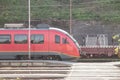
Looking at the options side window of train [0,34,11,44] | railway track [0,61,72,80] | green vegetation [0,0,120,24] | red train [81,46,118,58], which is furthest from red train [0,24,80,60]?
green vegetation [0,0,120,24]

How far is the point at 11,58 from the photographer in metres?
29.1

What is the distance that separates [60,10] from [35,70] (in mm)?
31430

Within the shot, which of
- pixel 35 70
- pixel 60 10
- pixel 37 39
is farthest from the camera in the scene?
pixel 60 10

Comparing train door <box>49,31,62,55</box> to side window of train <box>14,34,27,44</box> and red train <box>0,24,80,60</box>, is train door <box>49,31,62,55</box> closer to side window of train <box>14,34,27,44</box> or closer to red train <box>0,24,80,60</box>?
red train <box>0,24,80,60</box>

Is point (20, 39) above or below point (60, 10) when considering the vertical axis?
below

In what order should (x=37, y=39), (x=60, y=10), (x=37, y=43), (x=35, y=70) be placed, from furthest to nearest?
(x=60, y=10), (x=37, y=43), (x=37, y=39), (x=35, y=70)

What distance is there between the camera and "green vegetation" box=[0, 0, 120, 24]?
153 ft

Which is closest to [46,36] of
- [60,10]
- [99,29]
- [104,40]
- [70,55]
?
[70,55]

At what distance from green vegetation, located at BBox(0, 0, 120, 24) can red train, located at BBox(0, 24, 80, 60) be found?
16.9 m

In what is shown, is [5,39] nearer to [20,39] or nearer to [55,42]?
[20,39]

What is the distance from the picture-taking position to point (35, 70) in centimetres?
1744

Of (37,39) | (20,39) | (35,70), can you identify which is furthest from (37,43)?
(35,70)

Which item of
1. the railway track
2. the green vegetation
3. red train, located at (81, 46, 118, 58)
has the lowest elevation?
red train, located at (81, 46, 118, 58)

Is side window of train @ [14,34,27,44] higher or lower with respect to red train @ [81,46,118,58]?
higher
